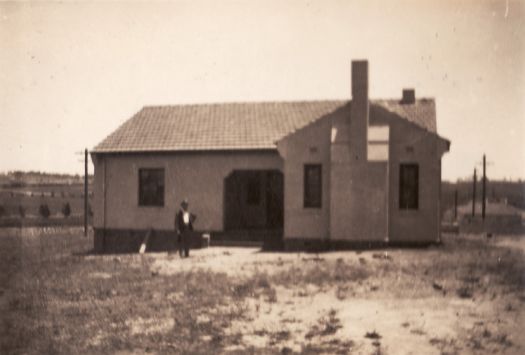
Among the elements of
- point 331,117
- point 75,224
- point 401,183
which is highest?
point 331,117

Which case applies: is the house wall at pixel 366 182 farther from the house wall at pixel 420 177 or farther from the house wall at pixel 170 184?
the house wall at pixel 170 184

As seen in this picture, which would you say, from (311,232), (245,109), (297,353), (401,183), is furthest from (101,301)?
(245,109)

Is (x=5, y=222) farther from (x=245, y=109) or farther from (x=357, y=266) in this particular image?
(x=357, y=266)

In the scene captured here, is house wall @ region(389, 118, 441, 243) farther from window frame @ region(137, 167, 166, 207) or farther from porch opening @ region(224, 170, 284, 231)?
window frame @ region(137, 167, 166, 207)

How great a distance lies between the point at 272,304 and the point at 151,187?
44.2 ft

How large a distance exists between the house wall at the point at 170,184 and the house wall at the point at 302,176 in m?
1.53

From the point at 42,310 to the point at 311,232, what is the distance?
1117cm

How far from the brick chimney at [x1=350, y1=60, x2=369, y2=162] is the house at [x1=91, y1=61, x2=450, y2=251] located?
0.03 meters

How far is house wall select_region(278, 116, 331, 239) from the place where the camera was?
19.9 metres

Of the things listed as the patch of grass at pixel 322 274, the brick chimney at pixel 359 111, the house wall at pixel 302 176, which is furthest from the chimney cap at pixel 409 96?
the patch of grass at pixel 322 274

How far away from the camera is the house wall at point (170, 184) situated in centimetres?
2234

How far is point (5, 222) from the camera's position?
126 ft

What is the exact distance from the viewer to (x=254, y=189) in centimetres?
2553

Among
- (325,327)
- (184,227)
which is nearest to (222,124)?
(184,227)
